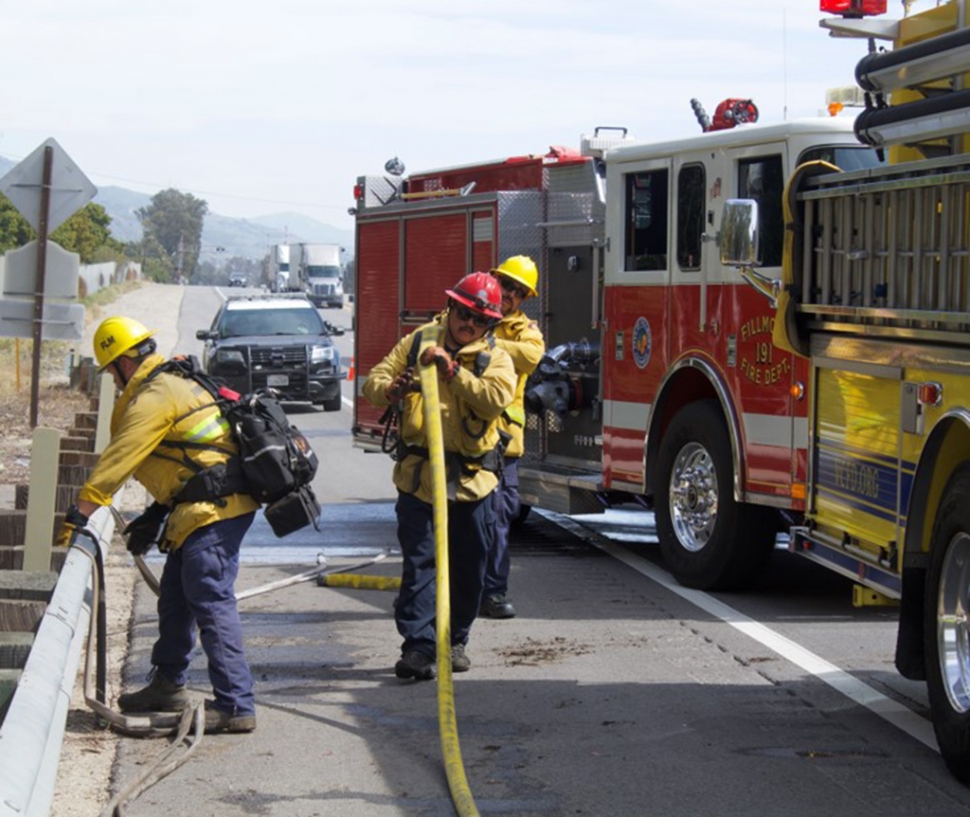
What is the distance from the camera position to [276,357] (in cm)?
2631

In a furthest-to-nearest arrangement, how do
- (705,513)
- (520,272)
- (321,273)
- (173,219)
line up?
(173,219) → (321,273) → (705,513) → (520,272)

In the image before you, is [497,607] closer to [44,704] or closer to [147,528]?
[147,528]

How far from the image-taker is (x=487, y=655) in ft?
Result: 28.4

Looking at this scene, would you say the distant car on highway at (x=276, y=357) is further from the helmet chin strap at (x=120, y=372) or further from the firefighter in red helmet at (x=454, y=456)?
the helmet chin strap at (x=120, y=372)

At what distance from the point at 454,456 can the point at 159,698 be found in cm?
177

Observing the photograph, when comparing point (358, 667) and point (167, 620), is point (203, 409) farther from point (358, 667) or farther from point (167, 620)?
point (358, 667)

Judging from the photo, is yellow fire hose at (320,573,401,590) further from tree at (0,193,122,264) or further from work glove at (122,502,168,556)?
tree at (0,193,122,264)

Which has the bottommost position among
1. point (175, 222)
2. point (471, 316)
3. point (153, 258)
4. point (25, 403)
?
point (25, 403)

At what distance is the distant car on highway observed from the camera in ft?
85.8

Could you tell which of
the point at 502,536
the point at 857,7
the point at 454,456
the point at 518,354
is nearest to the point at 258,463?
the point at 454,456

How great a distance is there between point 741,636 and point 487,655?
1.38m

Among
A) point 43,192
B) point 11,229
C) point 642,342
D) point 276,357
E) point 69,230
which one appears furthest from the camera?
point 69,230

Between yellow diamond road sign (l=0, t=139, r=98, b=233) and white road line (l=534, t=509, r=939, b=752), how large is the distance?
5.62 meters

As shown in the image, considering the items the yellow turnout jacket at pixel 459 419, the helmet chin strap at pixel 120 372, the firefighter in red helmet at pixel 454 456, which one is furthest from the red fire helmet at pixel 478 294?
the helmet chin strap at pixel 120 372
